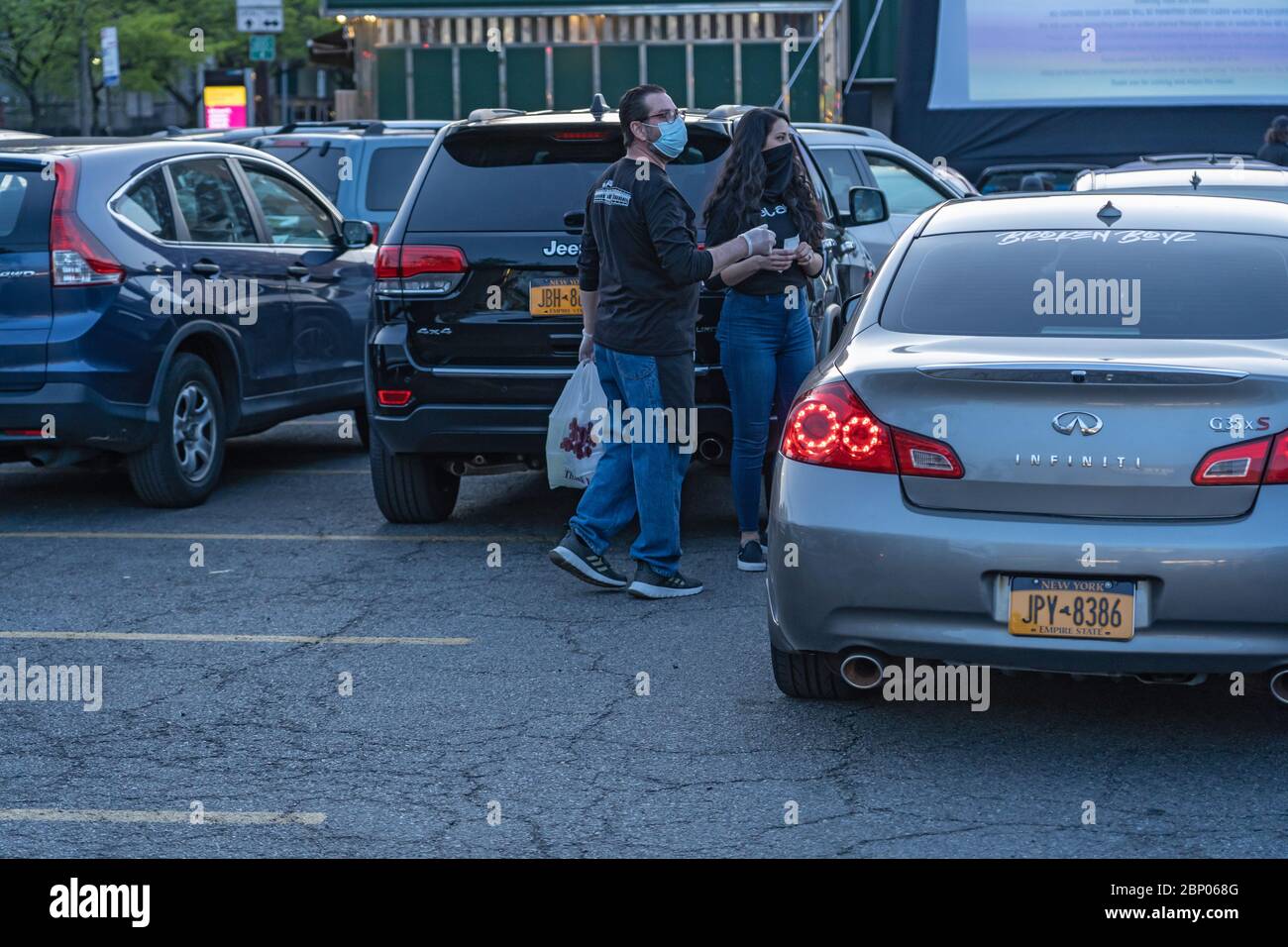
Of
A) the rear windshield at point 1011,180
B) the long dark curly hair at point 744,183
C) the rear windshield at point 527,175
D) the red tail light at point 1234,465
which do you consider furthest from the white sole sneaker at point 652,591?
the rear windshield at point 1011,180

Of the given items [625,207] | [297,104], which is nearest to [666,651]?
[625,207]

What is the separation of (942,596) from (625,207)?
2.55 metres

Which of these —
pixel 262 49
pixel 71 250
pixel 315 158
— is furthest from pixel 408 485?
pixel 262 49

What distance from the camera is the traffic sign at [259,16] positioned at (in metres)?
24.0

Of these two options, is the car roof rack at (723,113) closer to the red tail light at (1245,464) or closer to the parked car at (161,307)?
the parked car at (161,307)

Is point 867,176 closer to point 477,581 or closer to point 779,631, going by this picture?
point 477,581

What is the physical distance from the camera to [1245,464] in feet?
16.6

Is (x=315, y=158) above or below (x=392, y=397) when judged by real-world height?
above

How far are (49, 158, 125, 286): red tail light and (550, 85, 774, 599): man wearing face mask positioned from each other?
2657mm

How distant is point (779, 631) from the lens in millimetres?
5660

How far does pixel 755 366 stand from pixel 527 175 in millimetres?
1430

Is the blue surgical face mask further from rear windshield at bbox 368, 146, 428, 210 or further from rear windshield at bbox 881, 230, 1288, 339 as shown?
rear windshield at bbox 368, 146, 428, 210

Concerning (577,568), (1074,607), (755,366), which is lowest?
(577,568)

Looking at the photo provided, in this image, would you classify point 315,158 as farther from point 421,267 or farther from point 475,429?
point 475,429
